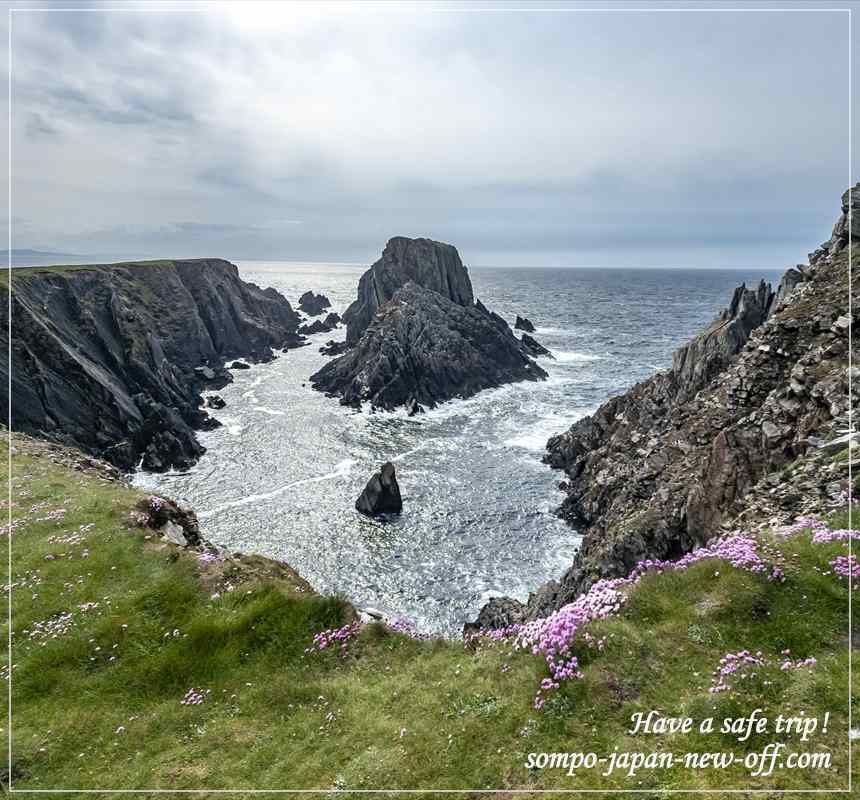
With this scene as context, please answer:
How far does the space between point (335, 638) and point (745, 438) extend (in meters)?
20.9

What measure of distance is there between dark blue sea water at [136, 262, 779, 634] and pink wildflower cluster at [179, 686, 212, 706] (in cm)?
2223

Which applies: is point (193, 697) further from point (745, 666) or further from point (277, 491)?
point (277, 491)

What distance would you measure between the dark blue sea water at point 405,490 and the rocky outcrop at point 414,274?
41.1 m

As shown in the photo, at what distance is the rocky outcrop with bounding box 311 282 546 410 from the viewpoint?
293 feet

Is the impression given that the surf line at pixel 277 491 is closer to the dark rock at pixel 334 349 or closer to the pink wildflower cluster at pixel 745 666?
the pink wildflower cluster at pixel 745 666

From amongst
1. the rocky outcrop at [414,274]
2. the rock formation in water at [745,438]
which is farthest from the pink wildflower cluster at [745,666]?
the rocky outcrop at [414,274]

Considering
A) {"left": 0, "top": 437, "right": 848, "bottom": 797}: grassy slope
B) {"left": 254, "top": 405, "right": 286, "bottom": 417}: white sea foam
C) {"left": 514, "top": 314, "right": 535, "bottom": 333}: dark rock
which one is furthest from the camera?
{"left": 514, "top": 314, "right": 535, "bottom": 333}: dark rock

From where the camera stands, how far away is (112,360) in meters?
76.9

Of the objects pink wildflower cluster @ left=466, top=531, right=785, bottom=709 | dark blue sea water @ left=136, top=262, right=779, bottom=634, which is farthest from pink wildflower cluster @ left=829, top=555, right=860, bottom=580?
dark blue sea water @ left=136, top=262, right=779, bottom=634

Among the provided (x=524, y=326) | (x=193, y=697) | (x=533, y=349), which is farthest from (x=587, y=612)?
(x=524, y=326)

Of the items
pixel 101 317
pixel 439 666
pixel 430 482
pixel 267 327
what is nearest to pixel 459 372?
pixel 430 482

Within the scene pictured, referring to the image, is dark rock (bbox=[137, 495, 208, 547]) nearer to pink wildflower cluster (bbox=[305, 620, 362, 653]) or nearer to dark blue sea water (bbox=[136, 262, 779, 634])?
pink wildflower cluster (bbox=[305, 620, 362, 653])

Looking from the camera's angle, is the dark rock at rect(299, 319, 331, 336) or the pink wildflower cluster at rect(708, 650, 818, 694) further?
the dark rock at rect(299, 319, 331, 336)

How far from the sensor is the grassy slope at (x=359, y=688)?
1010 centimetres
